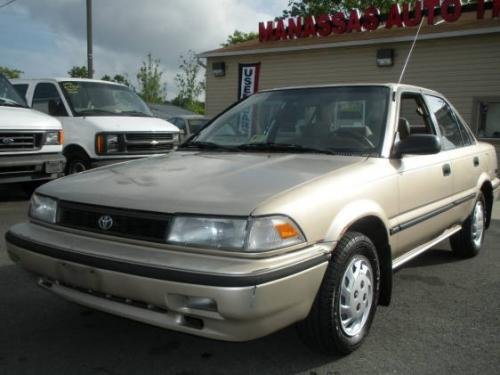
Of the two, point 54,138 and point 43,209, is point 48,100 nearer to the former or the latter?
point 54,138

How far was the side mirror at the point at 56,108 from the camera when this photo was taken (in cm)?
859

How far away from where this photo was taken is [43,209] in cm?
307

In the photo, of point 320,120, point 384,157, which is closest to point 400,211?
point 384,157

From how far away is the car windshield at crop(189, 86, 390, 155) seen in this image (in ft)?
11.7

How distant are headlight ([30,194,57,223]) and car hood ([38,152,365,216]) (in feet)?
0.17

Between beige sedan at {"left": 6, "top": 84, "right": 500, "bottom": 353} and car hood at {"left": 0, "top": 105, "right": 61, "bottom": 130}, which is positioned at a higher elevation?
car hood at {"left": 0, "top": 105, "right": 61, "bottom": 130}

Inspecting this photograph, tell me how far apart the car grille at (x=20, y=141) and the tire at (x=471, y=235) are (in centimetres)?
545

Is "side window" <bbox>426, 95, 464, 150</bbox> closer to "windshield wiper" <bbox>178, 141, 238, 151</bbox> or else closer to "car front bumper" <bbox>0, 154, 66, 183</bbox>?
"windshield wiper" <bbox>178, 141, 238, 151</bbox>

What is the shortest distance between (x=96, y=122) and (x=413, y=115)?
17.8 feet

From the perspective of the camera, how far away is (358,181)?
3.02 m

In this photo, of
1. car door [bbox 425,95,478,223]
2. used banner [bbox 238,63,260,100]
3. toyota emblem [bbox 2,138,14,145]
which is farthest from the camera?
used banner [bbox 238,63,260,100]

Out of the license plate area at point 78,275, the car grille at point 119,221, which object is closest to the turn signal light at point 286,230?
the car grille at point 119,221

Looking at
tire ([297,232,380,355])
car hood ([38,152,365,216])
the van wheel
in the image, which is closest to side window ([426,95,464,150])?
car hood ([38,152,365,216])

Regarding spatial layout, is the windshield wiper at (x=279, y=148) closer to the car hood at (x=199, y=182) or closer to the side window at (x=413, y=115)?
the car hood at (x=199, y=182)
